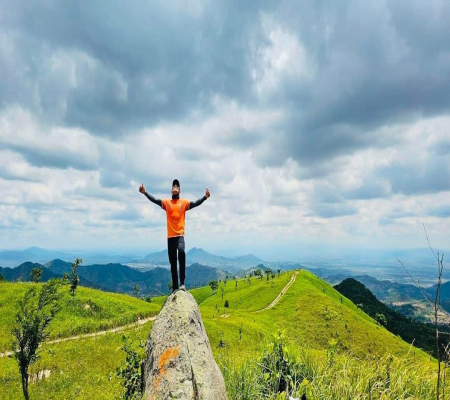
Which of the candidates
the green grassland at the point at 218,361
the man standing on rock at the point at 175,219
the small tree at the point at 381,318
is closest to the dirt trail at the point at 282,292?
the green grassland at the point at 218,361

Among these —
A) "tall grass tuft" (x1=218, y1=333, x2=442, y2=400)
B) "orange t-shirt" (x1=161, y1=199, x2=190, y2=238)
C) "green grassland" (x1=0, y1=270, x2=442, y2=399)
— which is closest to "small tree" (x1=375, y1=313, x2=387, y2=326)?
"green grassland" (x1=0, y1=270, x2=442, y2=399)

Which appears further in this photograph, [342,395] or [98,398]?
[98,398]

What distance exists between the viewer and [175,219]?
1262 centimetres

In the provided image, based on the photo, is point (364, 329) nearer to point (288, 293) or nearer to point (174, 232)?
point (288, 293)

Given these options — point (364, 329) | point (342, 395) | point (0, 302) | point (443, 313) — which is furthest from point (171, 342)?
point (364, 329)

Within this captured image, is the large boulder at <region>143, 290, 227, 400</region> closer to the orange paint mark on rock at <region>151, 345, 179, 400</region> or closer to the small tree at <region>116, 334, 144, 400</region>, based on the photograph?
the orange paint mark on rock at <region>151, 345, 179, 400</region>

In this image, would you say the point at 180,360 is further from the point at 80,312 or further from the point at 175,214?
the point at 80,312

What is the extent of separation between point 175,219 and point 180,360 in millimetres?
5225

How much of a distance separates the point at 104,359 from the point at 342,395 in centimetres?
2562

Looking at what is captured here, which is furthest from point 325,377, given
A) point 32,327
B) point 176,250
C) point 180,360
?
point 32,327

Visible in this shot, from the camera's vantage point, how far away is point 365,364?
36.6 feet

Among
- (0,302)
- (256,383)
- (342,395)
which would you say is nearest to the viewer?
(342,395)

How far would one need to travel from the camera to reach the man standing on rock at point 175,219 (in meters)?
12.6

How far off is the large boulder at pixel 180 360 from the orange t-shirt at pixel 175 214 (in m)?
2.72
